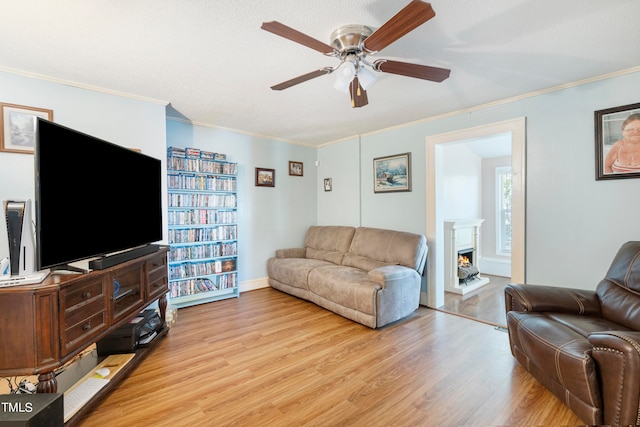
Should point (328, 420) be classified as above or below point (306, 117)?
below

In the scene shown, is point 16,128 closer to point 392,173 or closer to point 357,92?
point 357,92

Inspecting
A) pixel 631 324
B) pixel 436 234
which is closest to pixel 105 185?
pixel 436 234

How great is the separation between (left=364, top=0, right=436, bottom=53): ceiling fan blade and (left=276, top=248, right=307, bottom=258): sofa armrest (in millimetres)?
3447

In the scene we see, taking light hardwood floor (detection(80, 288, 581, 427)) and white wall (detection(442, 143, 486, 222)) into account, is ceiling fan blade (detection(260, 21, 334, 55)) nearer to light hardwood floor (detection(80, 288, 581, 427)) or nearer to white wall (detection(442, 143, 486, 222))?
light hardwood floor (detection(80, 288, 581, 427))

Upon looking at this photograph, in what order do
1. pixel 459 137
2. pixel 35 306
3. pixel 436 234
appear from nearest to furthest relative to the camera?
pixel 35 306 → pixel 459 137 → pixel 436 234

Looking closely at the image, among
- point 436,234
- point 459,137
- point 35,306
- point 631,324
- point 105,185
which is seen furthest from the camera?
point 436,234

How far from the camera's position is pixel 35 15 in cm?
164

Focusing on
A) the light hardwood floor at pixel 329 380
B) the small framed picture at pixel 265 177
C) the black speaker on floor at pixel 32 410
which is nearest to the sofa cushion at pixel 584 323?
the light hardwood floor at pixel 329 380

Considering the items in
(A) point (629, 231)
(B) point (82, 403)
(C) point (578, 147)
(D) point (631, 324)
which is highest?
(C) point (578, 147)

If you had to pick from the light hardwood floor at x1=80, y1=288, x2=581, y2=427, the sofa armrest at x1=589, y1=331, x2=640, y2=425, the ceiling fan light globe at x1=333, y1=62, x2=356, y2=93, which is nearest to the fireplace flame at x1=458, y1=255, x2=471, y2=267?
the light hardwood floor at x1=80, y1=288, x2=581, y2=427

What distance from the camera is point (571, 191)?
2609 millimetres

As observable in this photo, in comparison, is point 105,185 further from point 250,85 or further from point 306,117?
point 306,117

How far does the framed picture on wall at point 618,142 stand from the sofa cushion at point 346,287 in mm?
2236

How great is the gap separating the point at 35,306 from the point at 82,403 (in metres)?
0.70
